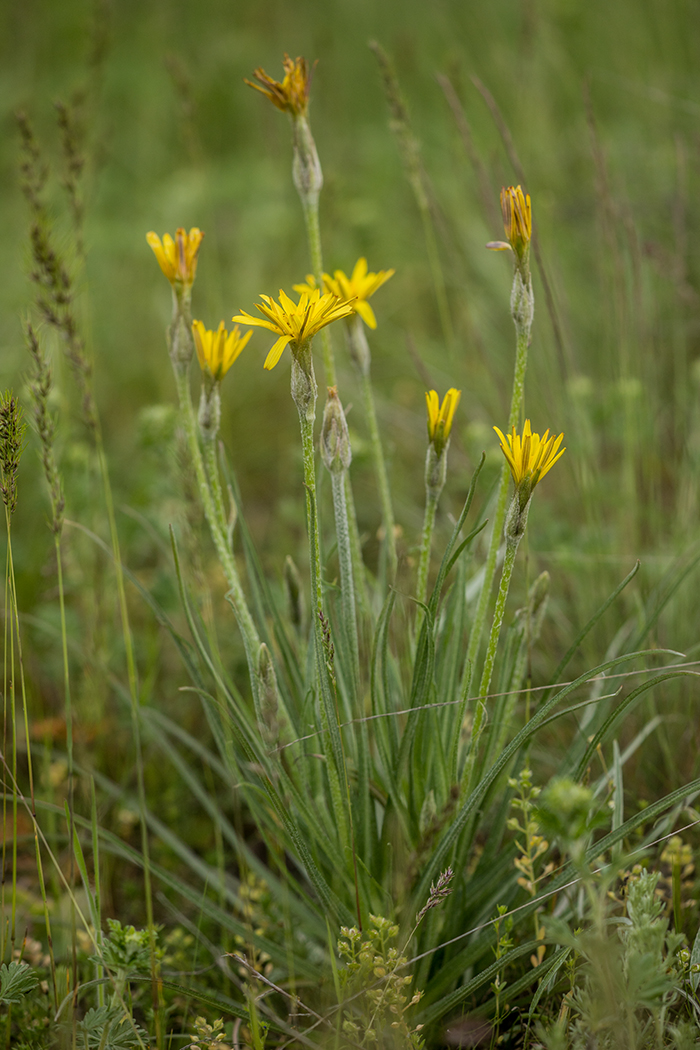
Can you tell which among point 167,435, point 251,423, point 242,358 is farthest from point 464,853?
point 242,358

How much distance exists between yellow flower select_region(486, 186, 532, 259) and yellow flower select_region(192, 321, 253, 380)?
16.6 inches

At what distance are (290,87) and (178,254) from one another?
0.32 metres

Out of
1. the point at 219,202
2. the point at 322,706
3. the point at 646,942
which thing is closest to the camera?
the point at 646,942

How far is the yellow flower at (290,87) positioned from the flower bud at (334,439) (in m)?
0.51

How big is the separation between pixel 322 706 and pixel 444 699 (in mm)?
245

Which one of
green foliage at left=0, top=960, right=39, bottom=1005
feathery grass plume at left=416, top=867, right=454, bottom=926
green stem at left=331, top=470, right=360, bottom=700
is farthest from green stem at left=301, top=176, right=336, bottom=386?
green foliage at left=0, top=960, right=39, bottom=1005

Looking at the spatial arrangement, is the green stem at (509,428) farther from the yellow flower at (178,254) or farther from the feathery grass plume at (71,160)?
the feathery grass plume at (71,160)

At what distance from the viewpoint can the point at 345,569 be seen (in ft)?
3.73

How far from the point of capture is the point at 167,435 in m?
2.01

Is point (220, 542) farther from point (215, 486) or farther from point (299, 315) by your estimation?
point (299, 315)

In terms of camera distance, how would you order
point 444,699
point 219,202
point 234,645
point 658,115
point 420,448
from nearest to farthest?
point 444,699
point 234,645
point 420,448
point 658,115
point 219,202

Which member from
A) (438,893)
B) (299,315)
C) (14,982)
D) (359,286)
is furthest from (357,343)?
(14,982)

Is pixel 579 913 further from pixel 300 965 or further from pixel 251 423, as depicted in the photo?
pixel 251 423

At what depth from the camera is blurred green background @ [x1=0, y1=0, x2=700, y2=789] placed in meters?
2.04
